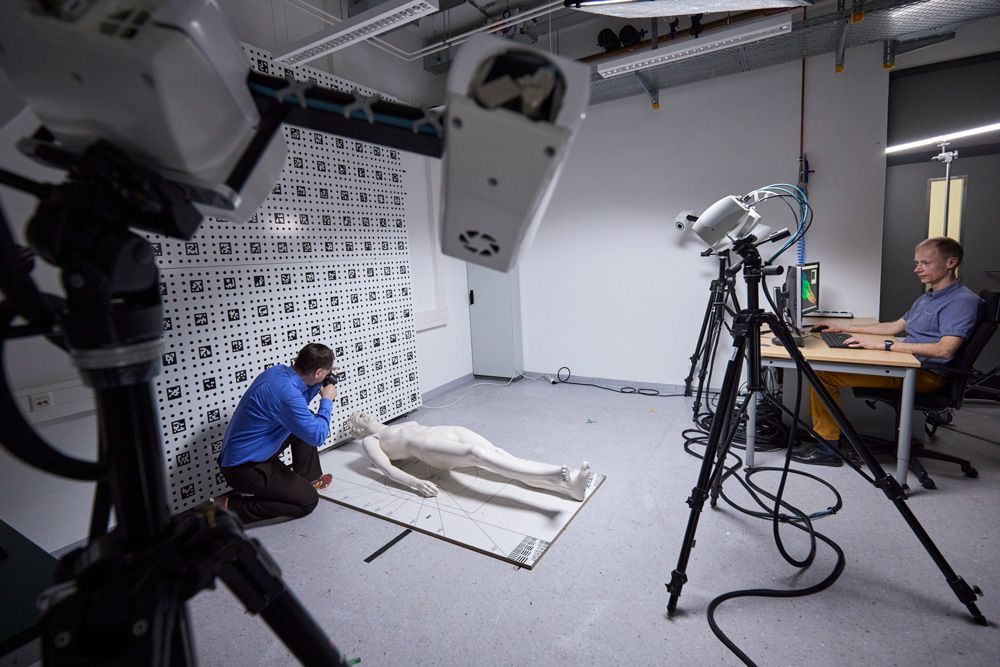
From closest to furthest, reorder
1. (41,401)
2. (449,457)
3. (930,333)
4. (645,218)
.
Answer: (41,401) < (449,457) < (930,333) < (645,218)

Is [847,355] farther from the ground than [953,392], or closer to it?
farther from the ground

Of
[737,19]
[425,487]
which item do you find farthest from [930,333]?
[425,487]

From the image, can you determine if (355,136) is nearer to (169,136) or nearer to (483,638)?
(169,136)

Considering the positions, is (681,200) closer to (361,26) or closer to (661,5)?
(661,5)

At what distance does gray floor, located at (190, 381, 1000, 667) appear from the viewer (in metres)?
1.64

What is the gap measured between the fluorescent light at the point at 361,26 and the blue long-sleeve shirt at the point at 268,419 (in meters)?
1.95

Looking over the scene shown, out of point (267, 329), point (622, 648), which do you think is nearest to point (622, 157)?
point (267, 329)

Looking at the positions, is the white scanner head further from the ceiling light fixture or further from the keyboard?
the keyboard

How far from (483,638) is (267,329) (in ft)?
7.13

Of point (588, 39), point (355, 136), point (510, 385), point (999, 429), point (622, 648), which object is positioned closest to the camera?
point (355, 136)

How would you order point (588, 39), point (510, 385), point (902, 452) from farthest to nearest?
point (510, 385) < point (588, 39) < point (902, 452)

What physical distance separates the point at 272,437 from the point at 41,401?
3.18 feet

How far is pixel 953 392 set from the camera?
2602 mm

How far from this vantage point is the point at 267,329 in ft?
9.61
